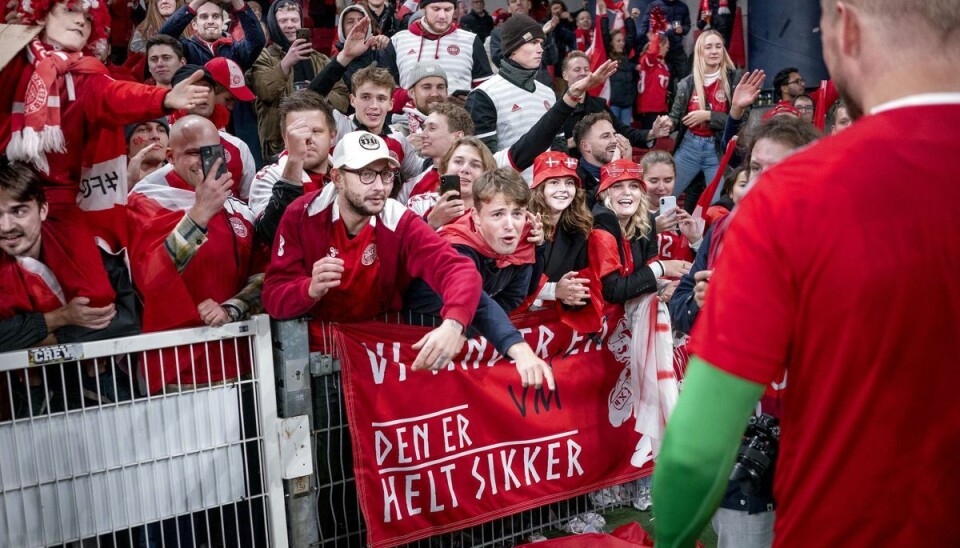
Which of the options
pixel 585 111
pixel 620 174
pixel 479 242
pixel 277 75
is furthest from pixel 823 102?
pixel 277 75

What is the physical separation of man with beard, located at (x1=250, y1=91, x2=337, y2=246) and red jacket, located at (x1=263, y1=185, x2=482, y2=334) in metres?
0.24

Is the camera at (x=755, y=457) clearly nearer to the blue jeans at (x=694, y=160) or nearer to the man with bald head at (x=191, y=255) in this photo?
the man with bald head at (x=191, y=255)

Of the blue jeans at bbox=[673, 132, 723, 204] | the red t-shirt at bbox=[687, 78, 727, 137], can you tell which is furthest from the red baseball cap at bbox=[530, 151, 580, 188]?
the red t-shirt at bbox=[687, 78, 727, 137]

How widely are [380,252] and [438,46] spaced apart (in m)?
4.67

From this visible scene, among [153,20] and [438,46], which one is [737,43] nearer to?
[438,46]

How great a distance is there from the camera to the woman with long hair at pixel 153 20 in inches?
347

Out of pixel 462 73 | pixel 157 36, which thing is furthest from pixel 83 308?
pixel 462 73

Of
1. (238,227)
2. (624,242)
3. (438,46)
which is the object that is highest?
(438,46)

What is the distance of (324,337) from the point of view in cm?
410

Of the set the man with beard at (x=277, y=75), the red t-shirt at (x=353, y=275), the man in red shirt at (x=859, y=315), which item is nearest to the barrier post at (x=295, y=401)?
the red t-shirt at (x=353, y=275)

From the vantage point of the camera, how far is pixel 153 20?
8.93 metres

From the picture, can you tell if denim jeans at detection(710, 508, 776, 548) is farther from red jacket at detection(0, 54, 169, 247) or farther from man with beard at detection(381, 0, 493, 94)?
man with beard at detection(381, 0, 493, 94)

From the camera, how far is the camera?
3025 mm

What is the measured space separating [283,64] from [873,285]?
6.83 metres
